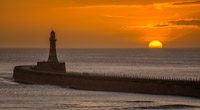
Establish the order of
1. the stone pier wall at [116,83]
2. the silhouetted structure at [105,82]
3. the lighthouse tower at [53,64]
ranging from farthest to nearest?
1. the lighthouse tower at [53,64]
2. the silhouetted structure at [105,82]
3. the stone pier wall at [116,83]

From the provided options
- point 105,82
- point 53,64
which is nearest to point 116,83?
point 105,82

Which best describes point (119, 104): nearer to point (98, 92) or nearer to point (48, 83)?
point (98, 92)

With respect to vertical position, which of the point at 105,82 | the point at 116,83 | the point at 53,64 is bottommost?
the point at 116,83

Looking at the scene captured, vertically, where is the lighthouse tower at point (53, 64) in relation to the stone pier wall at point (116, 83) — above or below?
above

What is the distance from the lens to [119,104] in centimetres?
7038

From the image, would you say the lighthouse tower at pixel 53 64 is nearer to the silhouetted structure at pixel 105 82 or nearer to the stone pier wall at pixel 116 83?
the silhouetted structure at pixel 105 82

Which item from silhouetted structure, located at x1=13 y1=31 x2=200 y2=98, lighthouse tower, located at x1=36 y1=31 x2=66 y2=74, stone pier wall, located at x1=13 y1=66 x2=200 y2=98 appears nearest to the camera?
stone pier wall, located at x1=13 y1=66 x2=200 y2=98

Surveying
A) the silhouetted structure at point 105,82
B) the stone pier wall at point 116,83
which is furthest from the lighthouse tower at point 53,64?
the stone pier wall at point 116,83

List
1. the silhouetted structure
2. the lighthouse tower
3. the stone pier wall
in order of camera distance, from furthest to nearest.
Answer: the lighthouse tower, the silhouetted structure, the stone pier wall

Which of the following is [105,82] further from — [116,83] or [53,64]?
[53,64]

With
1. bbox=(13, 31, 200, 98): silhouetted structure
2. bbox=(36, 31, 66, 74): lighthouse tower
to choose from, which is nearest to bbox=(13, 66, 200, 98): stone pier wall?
bbox=(13, 31, 200, 98): silhouetted structure

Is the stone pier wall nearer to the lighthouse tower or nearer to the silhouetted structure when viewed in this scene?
the silhouetted structure

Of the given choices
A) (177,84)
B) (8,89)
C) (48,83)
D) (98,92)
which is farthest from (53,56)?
(177,84)

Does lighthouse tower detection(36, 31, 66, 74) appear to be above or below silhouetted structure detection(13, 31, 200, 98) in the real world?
above
